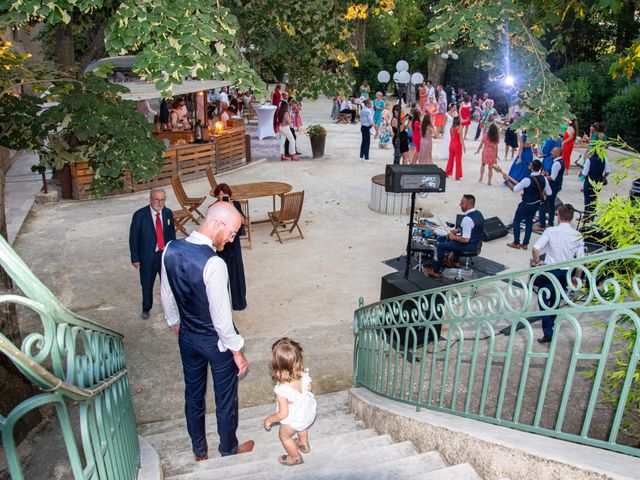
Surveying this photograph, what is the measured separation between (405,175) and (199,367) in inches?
167

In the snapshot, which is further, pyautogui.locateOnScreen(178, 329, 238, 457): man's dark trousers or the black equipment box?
the black equipment box

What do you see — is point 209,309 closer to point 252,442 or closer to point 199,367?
point 199,367

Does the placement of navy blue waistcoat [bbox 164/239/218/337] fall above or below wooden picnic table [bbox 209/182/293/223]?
above

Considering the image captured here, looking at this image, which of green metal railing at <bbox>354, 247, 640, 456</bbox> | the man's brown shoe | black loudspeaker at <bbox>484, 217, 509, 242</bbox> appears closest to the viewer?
green metal railing at <bbox>354, 247, 640, 456</bbox>

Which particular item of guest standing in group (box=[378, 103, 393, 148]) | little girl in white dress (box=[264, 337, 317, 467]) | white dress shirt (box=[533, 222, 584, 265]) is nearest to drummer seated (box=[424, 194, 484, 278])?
white dress shirt (box=[533, 222, 584, 265])

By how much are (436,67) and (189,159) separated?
24.6 metres

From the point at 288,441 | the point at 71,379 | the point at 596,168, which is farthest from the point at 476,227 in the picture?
the point at 71,379

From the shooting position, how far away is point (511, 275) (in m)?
2.96

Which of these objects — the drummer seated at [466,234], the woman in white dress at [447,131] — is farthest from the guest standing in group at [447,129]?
the drummer seated at [466,234]

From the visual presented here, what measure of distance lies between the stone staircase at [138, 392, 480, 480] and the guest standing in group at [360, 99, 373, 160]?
41.2 ft

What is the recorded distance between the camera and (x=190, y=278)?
12.0 ft

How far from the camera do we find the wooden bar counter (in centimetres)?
1314

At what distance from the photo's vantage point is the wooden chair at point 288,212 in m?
9.99

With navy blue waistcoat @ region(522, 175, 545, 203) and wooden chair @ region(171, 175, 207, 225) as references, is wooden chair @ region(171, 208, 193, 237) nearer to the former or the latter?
wooden chair @ region(171, 175, 207, 225)
